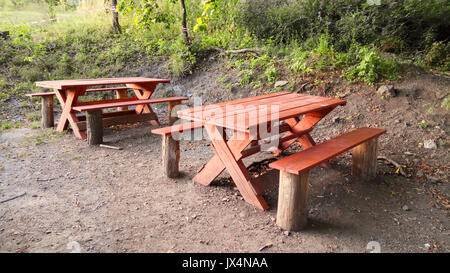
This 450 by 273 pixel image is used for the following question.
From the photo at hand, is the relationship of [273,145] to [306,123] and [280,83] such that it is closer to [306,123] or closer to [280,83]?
[306,123]

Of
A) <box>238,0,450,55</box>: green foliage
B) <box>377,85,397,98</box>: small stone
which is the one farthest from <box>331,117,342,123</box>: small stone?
<box>238,0,450,55</box>: green foliage

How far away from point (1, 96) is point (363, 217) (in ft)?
24.7

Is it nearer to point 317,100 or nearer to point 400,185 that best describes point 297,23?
point 317,100

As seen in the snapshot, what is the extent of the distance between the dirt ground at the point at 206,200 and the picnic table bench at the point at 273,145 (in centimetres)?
17

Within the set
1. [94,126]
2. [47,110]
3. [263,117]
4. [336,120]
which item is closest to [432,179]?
[336,120]

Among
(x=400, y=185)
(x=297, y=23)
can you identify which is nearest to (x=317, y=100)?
(x=400, y=185)

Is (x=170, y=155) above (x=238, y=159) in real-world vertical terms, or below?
below

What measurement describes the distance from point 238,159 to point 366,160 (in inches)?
59.3

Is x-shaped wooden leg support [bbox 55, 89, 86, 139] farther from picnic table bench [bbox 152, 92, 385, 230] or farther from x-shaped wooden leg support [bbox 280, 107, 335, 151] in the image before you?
x-shaped wooden leg support [bbox 280, 107, 335, 151]

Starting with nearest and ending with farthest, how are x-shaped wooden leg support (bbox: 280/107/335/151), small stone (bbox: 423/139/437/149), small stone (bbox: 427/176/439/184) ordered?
small stone (bbox: 427/176/439/184) → x-shaped wooden leg support (bbox: 280/107/335/151) → small stone (bbox: 423/139/437/149)

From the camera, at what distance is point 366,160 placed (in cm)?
351

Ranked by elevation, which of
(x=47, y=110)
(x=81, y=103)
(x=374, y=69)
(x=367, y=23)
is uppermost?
(x=367, y=23)

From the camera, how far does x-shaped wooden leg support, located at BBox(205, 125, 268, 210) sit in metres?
3.01

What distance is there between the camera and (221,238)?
2.55 metres
